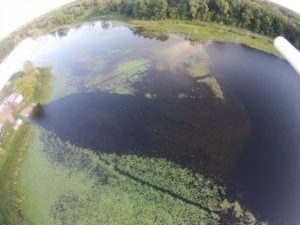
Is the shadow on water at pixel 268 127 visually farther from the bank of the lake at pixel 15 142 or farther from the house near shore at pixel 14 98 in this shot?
the house near shore at pixel 14 98

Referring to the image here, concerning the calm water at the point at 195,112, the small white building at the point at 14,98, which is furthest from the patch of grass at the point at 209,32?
the small white building at the point at 14,98

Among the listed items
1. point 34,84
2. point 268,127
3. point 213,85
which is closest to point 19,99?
point 34,84

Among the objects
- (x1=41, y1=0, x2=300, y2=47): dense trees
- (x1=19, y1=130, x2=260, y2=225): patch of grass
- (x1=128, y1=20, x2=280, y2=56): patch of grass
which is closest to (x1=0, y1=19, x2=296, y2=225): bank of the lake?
(x1=19, y1=130, x2=260, y2=225): patch of grass

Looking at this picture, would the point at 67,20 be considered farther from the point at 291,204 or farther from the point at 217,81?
Answer: the point at 291,204

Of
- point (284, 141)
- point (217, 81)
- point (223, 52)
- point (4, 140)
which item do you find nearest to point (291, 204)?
point (284, 141)

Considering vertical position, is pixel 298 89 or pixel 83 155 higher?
pixel 298 89

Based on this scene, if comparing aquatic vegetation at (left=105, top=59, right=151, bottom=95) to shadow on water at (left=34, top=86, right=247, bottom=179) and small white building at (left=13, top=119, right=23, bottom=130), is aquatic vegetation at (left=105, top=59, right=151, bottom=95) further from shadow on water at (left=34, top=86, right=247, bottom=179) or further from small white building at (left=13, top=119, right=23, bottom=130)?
small white building at (left=13, top=119, right=23, bottom=130)
